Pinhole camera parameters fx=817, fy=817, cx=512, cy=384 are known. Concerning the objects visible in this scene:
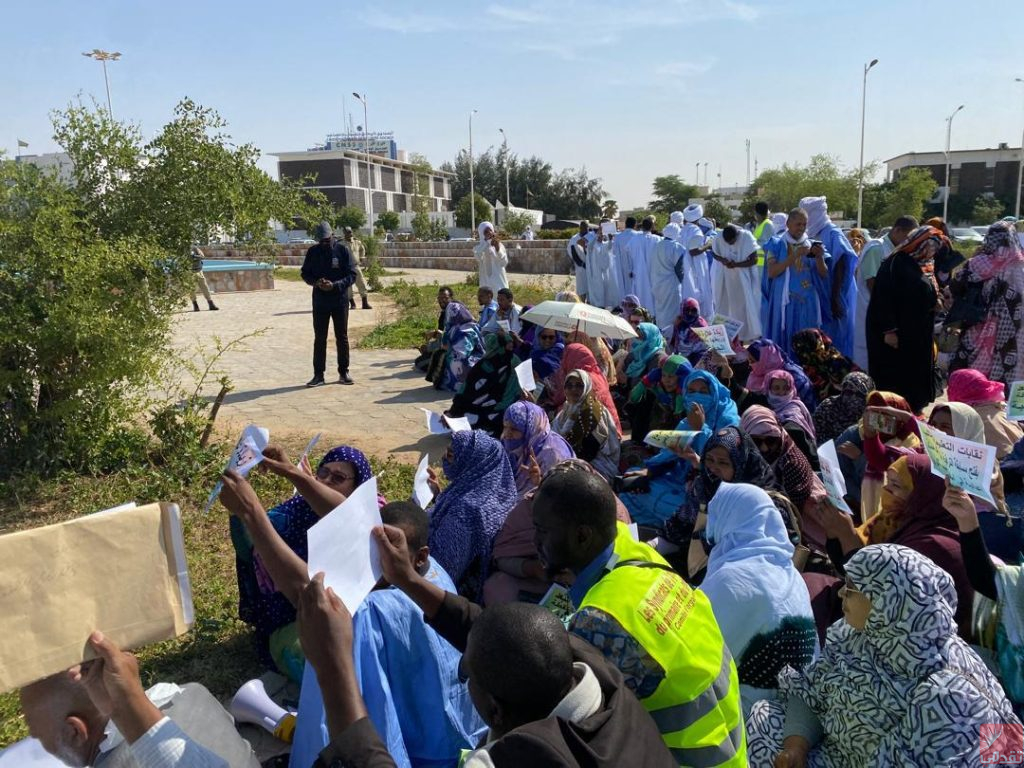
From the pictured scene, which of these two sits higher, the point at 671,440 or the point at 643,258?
the point at 643,258

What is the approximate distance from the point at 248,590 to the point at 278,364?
7613mm

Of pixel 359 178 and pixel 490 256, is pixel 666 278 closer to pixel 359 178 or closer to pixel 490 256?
pixel 490 256

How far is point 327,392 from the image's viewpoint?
9.05 m

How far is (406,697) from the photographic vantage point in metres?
2.45

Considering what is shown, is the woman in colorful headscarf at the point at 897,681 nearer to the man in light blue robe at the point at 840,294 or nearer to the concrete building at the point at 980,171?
the man in light blue robe at the point at 840,294

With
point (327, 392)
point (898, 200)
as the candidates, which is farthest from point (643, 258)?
point (898, 200)

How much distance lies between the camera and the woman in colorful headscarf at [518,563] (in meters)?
3.59

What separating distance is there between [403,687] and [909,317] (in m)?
5.92

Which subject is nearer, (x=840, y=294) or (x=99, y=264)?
(x=99, y=264)

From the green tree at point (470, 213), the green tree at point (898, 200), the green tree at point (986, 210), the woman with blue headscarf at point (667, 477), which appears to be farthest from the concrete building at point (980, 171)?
the woman with blue headscarf at point (667, 477)

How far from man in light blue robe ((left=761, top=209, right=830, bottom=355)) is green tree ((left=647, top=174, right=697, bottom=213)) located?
2160 inches

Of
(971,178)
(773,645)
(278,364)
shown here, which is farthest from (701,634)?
(971,178)

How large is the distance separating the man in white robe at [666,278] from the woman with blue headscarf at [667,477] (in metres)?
6.76

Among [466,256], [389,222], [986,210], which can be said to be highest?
[389,222]
